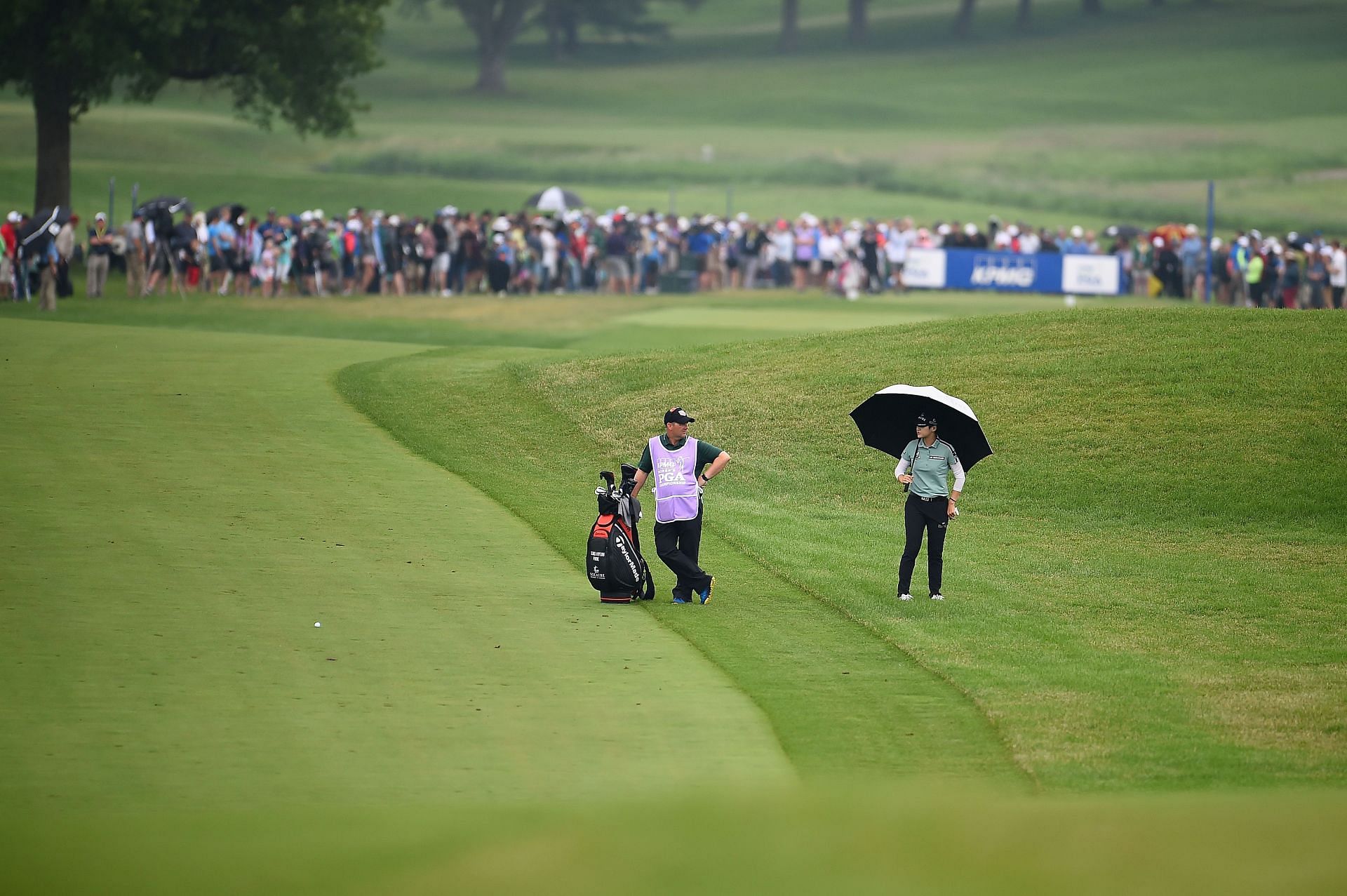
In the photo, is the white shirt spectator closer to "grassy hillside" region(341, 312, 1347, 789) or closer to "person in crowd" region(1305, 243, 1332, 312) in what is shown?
"person in crowd" region(1305, 243, 1332, 312)

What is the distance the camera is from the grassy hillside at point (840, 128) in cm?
7325

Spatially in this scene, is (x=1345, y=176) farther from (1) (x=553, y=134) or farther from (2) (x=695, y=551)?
(2) (x=695, y=551)

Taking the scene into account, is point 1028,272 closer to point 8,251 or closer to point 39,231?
point 39,231

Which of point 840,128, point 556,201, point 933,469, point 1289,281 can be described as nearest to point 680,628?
point 933,469

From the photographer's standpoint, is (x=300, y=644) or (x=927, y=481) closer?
(x=300, y=644)

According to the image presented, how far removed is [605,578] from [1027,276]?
34.5 m

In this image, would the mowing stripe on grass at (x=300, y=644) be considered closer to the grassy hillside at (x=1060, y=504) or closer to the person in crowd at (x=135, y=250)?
the grassy hillside at (x=1060, y=504)

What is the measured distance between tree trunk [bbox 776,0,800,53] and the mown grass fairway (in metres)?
94.4

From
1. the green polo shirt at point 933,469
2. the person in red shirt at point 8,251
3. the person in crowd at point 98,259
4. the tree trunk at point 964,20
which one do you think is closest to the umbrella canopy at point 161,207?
the person in crowd at point 98,259

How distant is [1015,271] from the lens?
159 ft

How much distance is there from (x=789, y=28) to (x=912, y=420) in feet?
355

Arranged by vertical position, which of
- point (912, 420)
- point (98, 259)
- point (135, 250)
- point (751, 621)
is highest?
point (135, 250)

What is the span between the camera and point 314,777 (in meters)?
11.0

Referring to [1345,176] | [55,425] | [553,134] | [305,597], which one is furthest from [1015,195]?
[305,597]
